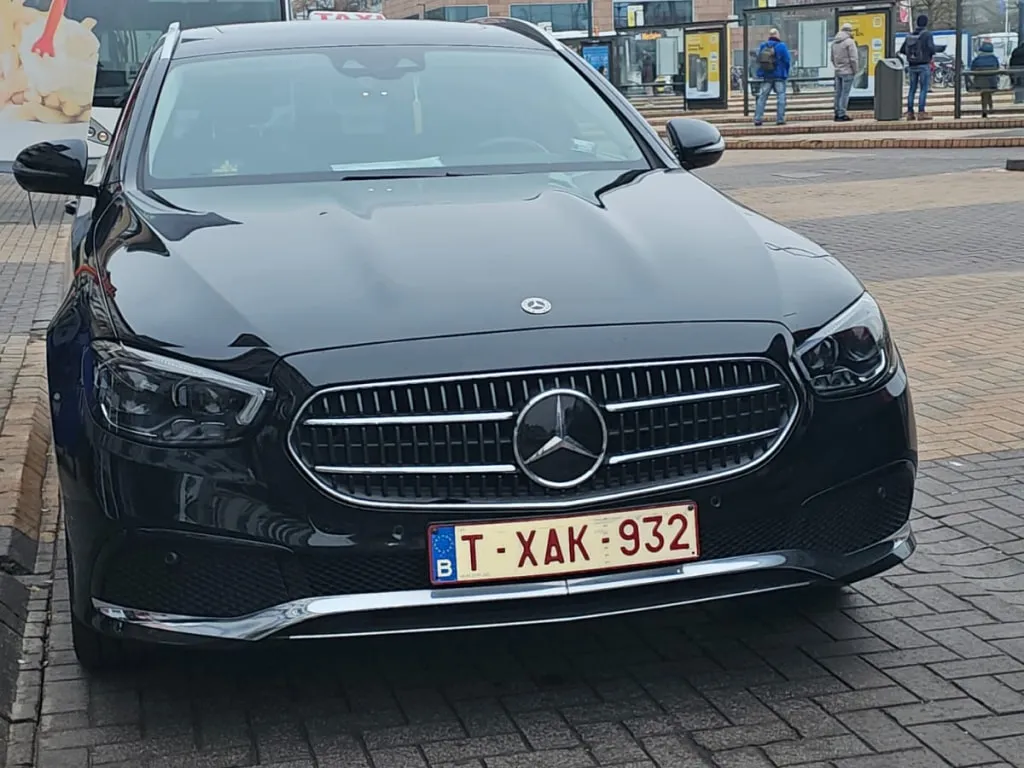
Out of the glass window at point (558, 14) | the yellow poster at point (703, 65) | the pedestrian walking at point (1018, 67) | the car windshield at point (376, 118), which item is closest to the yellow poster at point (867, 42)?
the pedestrian walking at point (1018, 67)

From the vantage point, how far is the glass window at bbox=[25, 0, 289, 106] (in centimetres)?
1725

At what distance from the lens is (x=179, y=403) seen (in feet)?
10.2

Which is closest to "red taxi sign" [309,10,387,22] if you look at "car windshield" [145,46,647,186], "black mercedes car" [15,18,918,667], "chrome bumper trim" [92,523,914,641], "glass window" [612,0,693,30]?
"car windshield" [145,46,647,186]

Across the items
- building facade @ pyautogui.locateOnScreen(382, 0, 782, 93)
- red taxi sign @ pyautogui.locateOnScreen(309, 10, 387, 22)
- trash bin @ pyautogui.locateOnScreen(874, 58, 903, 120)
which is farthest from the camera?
building facade @ pyautogui.locateOnScreen(382, 0, 782, 93)

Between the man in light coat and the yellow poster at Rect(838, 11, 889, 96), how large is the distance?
0.32m

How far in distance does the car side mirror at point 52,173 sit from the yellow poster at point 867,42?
77.8 feet

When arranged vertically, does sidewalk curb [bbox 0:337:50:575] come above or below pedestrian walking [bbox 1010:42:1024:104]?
below

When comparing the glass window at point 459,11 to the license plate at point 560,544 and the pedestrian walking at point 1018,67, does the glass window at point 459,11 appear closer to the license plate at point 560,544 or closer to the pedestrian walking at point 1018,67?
the pedestrian walking at point 1018,67

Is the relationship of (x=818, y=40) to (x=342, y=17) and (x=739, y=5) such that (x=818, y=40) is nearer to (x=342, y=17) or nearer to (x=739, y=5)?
(x=342, y=17)

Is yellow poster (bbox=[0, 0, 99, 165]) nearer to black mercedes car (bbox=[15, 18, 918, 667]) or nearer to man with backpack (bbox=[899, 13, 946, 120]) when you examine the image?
black mercedes car (bbox=[15, 18, 918, 667])

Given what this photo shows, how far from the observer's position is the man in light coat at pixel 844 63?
85.9ft

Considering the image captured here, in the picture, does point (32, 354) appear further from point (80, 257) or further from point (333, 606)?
point (333, 606)

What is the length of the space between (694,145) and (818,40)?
25168mm

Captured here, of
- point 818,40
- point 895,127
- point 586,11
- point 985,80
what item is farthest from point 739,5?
point 895,127
